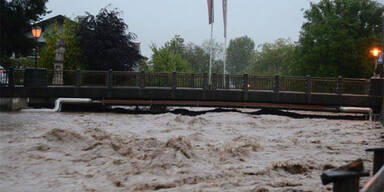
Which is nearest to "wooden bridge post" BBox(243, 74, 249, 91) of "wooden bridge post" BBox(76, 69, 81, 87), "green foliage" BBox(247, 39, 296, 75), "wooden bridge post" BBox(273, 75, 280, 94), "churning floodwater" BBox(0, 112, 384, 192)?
"wooden bridge post" BBox(273, 75, 280, 94)

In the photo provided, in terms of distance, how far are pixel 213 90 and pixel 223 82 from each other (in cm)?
86

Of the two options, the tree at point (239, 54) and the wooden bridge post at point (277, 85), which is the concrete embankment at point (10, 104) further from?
the tree at point (239, 54)

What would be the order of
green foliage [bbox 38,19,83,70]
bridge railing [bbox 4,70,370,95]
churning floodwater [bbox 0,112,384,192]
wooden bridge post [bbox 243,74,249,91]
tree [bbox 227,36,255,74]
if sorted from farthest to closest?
tree [bbox 227,36,255,74] < green foliage [bbox 38,19,83,70] < bridge railing [bbox 4,70,370,95] < wooden bridge post [bbox 243,74,249,91] < churning floodwater [bbox 0,112,384,192]

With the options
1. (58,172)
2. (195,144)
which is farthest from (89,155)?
(195,144)

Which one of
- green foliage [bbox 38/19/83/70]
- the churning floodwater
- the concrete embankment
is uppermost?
green foliage [bbox 38/19/83/70]

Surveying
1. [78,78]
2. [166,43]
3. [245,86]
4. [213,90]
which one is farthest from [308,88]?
[166,43]

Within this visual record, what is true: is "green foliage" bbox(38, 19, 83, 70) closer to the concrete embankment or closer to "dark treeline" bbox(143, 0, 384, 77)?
the concrete embankment

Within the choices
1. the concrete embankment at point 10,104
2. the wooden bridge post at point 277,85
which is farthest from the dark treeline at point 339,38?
the concrete embankment at point 10,104

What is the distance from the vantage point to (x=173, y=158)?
8008 millimetres

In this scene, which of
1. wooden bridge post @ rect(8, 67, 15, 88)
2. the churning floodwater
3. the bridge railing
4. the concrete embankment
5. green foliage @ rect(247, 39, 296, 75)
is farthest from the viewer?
green foliage @ rect(247, 39, 296, 75)

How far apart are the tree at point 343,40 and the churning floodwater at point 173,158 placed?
2617cm

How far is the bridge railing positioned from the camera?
19.7 metres

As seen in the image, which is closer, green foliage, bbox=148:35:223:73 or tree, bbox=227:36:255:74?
green foliage, bbox=148:35:223:73

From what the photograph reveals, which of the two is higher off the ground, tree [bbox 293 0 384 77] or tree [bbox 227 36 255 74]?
tree [bbox 227 36 255 74]
